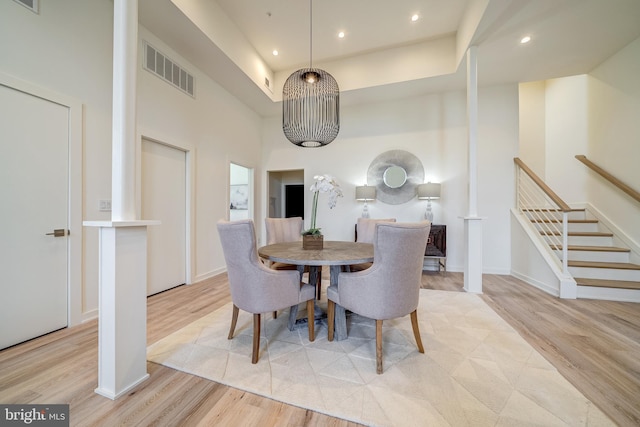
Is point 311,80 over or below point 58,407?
over

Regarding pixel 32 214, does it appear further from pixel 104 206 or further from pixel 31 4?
pixel 31 4

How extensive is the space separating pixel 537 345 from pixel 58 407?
3.06 m

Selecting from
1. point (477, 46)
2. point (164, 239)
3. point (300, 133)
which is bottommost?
point (164, 239)

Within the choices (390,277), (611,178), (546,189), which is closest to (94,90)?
(390,277)

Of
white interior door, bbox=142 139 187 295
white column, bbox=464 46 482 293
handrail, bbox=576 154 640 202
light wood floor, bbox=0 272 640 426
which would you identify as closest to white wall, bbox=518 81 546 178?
handrail, bbox=576 154 640 202

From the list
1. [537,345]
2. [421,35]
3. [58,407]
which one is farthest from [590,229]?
[58,407]

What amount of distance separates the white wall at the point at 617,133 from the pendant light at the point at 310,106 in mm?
3879

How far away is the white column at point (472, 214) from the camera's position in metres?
2.95

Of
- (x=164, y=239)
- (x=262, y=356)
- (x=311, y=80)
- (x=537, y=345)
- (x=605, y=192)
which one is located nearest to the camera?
(x=262, y=356)

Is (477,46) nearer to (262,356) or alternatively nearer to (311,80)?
(311,80)

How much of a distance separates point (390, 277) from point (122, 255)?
5.21 feet

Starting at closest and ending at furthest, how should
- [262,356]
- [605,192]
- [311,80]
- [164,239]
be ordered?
[262,356]
[311,80]
[164,239]
[605,192]

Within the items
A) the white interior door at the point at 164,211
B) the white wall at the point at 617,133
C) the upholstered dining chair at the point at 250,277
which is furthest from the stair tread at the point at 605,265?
the white interior door at the point at 164,211

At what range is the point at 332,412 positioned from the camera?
1.15 metres
